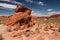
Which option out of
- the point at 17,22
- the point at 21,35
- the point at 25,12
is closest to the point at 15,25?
the point at 17,22

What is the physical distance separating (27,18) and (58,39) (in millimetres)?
11530

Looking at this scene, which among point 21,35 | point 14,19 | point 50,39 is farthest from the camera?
point 14,19

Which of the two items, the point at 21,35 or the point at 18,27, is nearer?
the point at 21,35

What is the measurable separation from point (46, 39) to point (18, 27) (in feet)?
31.8

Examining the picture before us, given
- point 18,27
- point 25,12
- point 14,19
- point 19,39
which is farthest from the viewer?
point 25,12

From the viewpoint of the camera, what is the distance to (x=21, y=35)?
1441 cm

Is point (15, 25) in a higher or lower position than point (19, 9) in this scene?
lower

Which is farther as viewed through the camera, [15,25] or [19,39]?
[15,25]

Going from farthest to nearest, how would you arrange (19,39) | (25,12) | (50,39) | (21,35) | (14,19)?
(25,12) < (14,19) < (21,35) < (19,39) < (50,39)

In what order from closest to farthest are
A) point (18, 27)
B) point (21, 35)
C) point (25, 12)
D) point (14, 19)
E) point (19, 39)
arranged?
point (19, 39) → point (21, 35) → point (18, 27) → point (14, 19) → point (25, 12)

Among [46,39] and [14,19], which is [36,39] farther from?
[14,19]

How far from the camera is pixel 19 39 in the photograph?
13.1 metres

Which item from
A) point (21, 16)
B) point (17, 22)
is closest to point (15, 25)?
point (17, 22)

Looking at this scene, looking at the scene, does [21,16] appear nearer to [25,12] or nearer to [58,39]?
[25,12]
